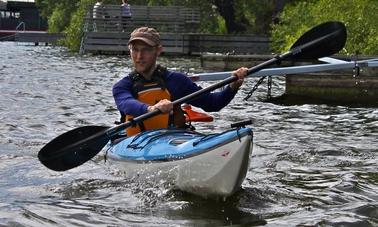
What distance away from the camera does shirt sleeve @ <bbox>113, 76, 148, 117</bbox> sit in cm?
611

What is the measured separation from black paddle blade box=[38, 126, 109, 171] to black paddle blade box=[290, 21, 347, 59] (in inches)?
84.5

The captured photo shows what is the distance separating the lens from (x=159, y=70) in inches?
258

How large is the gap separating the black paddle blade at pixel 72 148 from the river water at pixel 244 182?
7.9 inches

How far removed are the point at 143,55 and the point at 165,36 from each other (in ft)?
70.0

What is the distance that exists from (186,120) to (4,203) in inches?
77.5

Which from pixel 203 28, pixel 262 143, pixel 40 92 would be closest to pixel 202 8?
pixel 203 28

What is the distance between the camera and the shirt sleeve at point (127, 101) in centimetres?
611

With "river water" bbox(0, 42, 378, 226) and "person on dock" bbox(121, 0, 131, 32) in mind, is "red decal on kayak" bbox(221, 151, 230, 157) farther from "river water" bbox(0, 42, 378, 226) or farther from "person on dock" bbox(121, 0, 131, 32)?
"person on dock" bbox(121, 0, 131, 32)

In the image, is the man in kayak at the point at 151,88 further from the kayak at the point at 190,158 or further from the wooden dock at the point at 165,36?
the wooden dock at the point at 165,36

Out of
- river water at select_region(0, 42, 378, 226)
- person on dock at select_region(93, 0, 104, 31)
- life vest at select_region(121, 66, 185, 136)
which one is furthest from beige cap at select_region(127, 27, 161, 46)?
person on dock at select_region(93, 0, 104, 31)

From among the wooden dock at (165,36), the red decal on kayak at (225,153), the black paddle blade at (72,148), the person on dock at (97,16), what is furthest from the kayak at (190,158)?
the person on dock at (97,16)

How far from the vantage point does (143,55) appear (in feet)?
20.7

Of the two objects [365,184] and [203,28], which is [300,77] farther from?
[203,28]

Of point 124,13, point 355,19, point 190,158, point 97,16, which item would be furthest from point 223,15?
point 190,158
